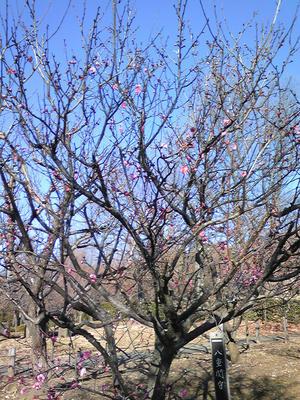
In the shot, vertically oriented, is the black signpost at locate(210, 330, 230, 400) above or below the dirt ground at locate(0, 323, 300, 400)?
above

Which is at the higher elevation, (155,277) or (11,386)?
→ (155,277)

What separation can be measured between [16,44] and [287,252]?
2.84 meters

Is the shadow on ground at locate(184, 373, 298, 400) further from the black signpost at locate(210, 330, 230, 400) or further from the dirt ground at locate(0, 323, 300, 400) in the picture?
the black signpost at locate(210, 330, 230, 400)

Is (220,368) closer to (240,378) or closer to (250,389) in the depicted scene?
(250,389)

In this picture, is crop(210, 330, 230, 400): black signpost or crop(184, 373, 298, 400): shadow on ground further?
crop(184, 373, 298, 400): shadow on ground

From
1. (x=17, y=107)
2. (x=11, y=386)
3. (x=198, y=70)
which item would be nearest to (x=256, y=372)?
(x=11, y=386)

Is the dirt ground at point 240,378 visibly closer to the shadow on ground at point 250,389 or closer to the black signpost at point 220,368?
the shadow on ground at point 250,389

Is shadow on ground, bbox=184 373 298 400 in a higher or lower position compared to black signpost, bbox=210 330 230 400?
lower

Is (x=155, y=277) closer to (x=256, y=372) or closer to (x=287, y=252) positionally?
(x=287, y=252)

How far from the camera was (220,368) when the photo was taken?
15.4 feet

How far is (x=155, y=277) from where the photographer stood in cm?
290

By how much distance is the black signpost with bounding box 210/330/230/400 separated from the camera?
4.66m

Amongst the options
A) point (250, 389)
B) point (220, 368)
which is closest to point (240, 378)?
point (250, 389)

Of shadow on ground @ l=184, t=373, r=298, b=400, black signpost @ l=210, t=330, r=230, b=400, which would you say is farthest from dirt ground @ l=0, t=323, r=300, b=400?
black signpost @ l=210, t=330, r=230, b=400
